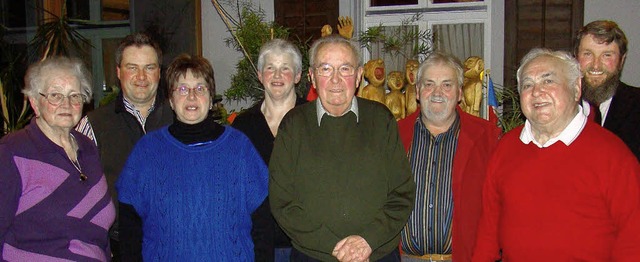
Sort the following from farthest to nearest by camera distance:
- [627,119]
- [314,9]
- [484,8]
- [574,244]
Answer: [314,9] < [484,8] < [627,119] < [574,244]

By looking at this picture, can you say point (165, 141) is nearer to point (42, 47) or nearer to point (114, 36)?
point (42, 47)

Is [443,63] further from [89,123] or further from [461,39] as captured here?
[461,39]

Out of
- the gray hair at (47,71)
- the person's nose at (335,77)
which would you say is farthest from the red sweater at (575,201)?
the gray hair at (47,71)

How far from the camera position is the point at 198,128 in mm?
2549

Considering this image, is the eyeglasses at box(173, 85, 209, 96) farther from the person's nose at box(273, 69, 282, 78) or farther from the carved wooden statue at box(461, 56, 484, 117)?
the carved wooden statue at box(461, 56, 484, 117)

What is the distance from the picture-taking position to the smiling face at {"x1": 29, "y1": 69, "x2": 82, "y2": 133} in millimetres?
2463

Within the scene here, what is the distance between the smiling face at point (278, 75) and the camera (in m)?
2.88

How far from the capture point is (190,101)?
99.6 inches

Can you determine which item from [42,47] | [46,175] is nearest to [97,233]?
[46,175]

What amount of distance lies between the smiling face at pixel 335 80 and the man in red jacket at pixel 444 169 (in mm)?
471

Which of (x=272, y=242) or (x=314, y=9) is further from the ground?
(x=314, y=9)

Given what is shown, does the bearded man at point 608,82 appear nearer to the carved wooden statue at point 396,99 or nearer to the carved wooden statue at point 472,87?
the carved wooden statue at point 472,87

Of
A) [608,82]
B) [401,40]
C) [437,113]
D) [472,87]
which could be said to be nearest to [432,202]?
[437,113]

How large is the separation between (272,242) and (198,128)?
0.60m
